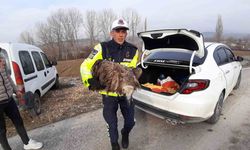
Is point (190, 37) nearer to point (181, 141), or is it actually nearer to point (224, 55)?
point (224, 55)

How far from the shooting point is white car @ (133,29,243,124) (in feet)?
10.2

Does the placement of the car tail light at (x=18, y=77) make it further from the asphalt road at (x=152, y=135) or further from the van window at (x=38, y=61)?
the van window at (x=38, y=61)

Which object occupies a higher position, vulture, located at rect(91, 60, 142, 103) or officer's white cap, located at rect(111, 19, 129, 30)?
officer's white cap, located at rect(111, 19, 129, 30)

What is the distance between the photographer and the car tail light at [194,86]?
309 centimetres

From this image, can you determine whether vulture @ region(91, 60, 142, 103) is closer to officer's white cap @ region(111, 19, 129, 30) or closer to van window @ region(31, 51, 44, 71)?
officer's white cap @ region(111, 19, 129, 30)

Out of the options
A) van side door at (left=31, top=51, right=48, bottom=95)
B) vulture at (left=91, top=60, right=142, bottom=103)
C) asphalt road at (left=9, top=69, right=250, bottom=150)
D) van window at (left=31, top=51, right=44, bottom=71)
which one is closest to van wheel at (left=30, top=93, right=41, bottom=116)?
van side door at (left=31, top=51, right=48, bottom=95)

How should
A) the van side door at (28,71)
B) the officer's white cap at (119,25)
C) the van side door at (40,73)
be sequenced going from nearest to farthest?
1. the officer's white cap at (119,25)
2. the van side door at (28,71)
3. the van side door at (40,73)

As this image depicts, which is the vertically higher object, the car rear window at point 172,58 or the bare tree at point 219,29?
the car rear window at point 172,58

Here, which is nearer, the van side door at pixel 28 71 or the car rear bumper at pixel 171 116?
the car rear bumper at pixel 171 116

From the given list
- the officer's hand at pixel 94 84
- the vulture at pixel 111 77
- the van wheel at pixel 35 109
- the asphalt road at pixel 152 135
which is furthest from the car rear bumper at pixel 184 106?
the van wheel at pixel 35 109

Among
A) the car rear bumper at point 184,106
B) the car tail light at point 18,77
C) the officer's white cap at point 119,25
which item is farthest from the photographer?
the car tail light at point 18,77

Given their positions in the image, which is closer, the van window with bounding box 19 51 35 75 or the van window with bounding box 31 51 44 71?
the van window with bounding box 19 51 35 75

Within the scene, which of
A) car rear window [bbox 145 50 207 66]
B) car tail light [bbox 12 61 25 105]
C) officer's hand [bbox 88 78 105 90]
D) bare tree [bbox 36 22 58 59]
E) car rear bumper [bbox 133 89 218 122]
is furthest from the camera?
bare tree [bbox 36 22 58 59]

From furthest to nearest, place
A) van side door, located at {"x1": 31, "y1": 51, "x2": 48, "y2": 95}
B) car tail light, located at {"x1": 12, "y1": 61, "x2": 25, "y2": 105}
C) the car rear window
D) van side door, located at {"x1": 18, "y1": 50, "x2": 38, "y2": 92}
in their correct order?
van side door, located at {"x1": 31, "y1": 51, "x2": 48, "y2": 95} < van side door, located at {"x1": 18, "y1": 50, "x2": 38, "y2": 92} < car tail light, located at {"x1": 12, "y1": 61, "x2": 25, "y2": 105} < the car rear window
